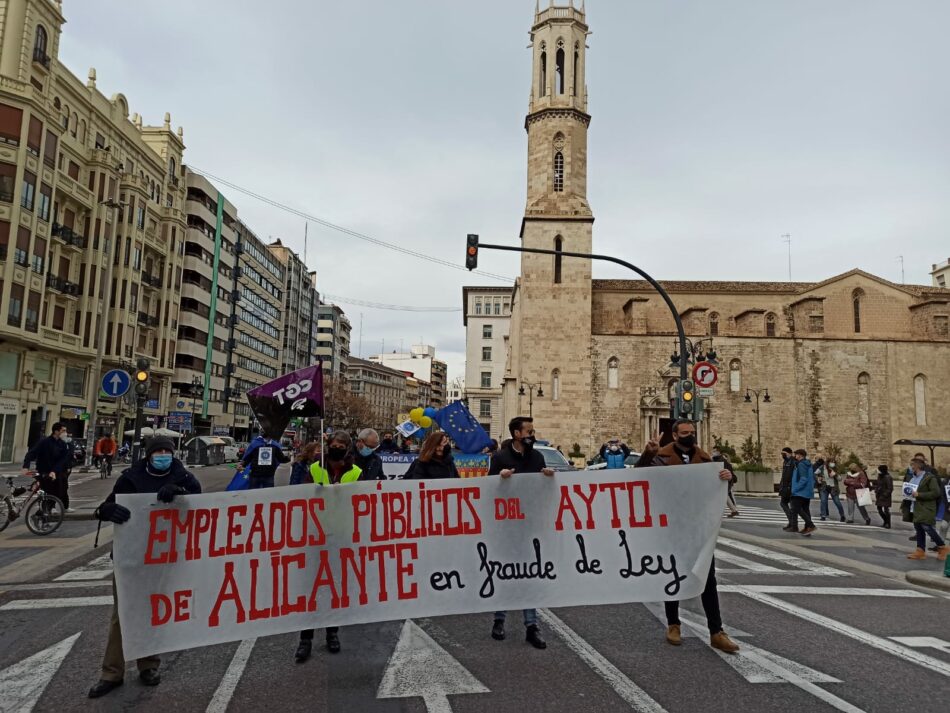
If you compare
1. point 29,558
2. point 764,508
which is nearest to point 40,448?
point 29,558

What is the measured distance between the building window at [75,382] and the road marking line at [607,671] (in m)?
37.4

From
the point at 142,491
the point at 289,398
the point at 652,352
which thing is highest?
the point at 652,352

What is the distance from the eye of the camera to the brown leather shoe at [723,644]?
5426mm

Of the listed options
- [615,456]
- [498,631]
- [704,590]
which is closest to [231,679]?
[498,631]

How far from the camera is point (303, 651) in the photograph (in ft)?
16.9

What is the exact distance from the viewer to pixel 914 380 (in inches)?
1863

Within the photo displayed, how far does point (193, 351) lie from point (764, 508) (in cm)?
4790

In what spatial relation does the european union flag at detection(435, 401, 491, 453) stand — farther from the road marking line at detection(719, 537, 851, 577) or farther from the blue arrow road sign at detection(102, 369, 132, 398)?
the blue arrow road sign at detection(102, 369, 132, 398)

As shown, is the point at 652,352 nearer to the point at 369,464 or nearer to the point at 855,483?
the point at 855,483

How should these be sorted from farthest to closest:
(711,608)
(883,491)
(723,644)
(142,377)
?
(883,491), (142,377), (711,608), (723,644)

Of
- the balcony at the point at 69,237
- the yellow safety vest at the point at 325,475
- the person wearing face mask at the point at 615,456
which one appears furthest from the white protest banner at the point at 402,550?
the balcony at the point at 69,237

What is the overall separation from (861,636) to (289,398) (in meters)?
5.92

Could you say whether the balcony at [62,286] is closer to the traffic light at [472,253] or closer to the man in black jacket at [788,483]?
the traffic light at [472,253]

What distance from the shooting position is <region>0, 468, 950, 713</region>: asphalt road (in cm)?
432
